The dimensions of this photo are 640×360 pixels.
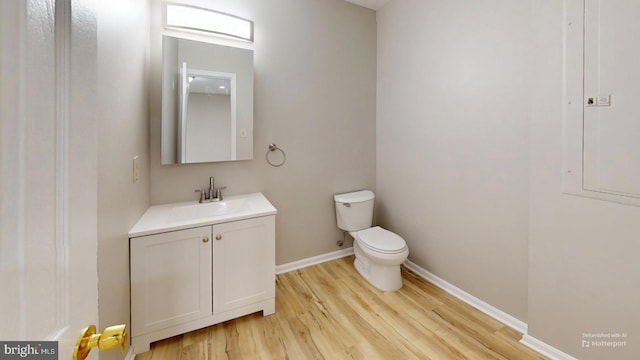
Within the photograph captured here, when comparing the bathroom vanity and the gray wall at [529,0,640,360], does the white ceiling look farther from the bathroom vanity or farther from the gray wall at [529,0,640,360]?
the bathroom vanity

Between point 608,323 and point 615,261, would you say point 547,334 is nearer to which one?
point 608,323

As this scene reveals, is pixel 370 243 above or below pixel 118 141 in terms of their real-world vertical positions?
below

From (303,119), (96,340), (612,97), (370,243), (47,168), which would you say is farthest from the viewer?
(303,119)

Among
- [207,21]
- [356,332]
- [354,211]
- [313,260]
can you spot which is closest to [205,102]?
[207,21]

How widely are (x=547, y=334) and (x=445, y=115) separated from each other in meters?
1.58

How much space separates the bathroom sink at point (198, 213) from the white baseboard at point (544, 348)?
1.77m

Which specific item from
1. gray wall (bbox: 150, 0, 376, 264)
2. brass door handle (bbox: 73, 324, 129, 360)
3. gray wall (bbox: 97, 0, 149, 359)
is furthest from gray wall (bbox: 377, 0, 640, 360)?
gray wall (bbox: 97, 0, 149, 359)

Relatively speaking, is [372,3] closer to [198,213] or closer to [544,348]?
[198,213]

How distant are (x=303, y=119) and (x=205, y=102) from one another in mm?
855

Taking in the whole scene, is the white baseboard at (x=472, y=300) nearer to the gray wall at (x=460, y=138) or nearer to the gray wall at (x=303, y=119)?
the gray wall at (x=460, y=138)

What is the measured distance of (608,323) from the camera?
1346 mm

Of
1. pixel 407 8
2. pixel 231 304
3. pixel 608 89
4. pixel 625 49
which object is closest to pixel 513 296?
pixel 608 89

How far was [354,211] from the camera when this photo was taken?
8.49 ft

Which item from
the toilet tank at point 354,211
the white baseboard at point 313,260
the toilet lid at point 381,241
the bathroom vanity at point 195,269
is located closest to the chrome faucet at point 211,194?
the bathroom vanity at point 195,269
